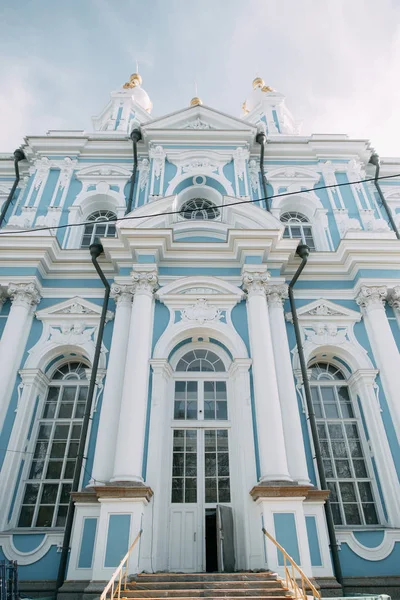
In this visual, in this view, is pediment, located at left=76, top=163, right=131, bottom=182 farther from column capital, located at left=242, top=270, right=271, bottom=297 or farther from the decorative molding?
the decorative molding

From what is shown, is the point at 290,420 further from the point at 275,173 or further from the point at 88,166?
the point at 88,166

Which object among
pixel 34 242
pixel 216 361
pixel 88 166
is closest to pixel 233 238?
pixel 216 361

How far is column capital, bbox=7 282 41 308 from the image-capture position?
37.8 feet

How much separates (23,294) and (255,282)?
5821mm

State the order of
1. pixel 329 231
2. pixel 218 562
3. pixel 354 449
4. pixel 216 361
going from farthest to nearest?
pixel 329 231
pixel 216 361
pixel 354 449
pixel 218 562

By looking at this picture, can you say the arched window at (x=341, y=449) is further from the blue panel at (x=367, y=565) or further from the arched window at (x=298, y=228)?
the arched window at (x=298, y=228)

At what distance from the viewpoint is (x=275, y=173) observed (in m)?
15.2

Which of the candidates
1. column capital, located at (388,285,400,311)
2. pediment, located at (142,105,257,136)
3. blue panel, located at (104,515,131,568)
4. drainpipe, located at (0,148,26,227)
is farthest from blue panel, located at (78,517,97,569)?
pediment, located at (142,105,257,136)

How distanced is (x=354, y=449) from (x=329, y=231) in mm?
6292

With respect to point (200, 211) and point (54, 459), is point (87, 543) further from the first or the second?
point (200, 211)

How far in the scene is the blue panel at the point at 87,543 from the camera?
27.4 feet

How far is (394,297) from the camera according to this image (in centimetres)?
1174

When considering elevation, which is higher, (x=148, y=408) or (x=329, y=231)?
(x=329, y=231)

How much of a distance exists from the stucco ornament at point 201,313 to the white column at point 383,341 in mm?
3758
